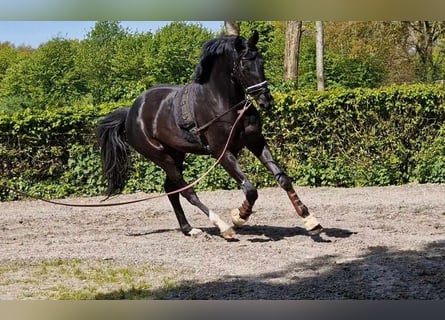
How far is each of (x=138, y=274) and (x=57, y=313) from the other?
1.82m

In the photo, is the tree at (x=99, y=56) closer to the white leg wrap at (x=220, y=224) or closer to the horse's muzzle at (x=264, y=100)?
the white leg wrap at (x=220, y=224)

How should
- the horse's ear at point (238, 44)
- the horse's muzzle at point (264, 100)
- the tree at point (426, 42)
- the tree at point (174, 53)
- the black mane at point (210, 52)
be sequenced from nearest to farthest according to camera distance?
the horse's muzzle at point (264, 100), the horse's ear at point (238, 44), the black mane at point (210, 52), the tree at point (174, 53), the tree at point (426, 42)

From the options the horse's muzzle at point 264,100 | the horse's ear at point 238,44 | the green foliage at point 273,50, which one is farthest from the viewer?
the green foliage at point 273,50

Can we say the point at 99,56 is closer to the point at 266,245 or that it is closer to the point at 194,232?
the point at 194,232

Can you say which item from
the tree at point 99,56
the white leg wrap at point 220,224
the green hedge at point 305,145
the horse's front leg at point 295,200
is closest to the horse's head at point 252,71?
the horse's front leg at point 295,200

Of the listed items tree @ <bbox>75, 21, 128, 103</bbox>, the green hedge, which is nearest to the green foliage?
the green hedge

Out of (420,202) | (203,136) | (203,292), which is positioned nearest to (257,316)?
(203,292)

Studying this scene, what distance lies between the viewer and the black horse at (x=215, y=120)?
4594 millimetres

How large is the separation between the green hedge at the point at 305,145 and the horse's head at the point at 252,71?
11.6 ft

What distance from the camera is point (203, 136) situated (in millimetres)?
4965

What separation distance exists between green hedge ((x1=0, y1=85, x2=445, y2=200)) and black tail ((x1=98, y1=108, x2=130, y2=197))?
223 cm

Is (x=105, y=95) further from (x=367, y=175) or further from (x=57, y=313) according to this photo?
(x=57, y=313)

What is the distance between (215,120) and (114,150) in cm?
130

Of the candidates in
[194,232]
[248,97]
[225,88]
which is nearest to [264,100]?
[248,97]
